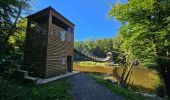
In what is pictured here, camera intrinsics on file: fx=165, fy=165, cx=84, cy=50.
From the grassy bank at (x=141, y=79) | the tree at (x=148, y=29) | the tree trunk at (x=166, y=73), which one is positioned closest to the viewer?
the tree at (x=148, y=29)

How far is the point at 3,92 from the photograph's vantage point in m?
7.21

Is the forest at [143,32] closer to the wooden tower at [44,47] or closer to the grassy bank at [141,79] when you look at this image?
the wooden tower at [44,47]

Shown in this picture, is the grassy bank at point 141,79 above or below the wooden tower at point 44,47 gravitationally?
below

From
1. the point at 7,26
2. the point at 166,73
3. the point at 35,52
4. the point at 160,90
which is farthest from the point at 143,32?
the point at 7,26

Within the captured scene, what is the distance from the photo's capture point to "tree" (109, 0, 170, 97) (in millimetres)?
9906

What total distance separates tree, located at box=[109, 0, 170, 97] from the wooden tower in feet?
18.7

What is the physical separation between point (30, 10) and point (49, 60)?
6.29m

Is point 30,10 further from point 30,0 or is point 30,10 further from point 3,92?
point 3,92

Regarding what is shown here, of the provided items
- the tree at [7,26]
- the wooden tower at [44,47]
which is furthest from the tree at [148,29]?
the tree at [7,26]

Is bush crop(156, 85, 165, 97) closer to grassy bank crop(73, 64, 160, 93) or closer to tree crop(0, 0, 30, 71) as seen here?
grassy bank crop(73, 64, 160, 93)

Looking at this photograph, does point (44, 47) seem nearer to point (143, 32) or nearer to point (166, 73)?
point (143, 32)

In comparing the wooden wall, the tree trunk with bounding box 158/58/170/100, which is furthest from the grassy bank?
the wooden wall

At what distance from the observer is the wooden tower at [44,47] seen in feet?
45.2

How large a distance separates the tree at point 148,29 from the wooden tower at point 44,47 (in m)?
5.69
